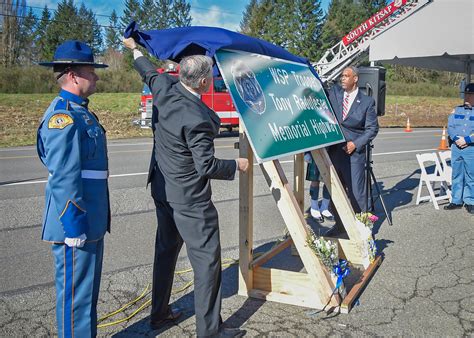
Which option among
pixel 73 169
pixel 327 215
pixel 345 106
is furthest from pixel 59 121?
pixel 327 215

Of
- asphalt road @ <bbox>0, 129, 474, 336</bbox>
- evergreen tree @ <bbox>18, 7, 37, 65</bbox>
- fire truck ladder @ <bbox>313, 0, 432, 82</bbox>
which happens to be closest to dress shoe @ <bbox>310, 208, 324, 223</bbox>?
asphalt road @ <bbox>0, 129, 474, 336</bbox>

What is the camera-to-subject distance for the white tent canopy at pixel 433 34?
27.4 ft

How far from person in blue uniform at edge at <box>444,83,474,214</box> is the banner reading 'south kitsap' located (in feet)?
11.6

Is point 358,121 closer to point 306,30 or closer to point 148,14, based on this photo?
point 306,30

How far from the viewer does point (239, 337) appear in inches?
130

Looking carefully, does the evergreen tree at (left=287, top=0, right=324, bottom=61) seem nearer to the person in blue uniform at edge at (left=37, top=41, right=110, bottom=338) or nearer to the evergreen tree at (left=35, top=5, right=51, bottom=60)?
the evergreen tree at (left=35, top=5, right=51, bottom=60)

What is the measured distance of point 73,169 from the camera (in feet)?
8.32

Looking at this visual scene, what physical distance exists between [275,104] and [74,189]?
1748 mm

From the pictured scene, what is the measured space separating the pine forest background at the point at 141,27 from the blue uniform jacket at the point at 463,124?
2950 cm

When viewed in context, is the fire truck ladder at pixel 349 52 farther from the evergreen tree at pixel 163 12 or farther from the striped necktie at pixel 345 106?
the evergreen tree at pixel 163 12

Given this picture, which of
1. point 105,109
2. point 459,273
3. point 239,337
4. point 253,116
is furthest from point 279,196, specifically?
point 105,109

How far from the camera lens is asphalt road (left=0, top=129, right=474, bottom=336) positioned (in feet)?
11.7

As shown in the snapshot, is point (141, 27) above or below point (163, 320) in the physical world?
above

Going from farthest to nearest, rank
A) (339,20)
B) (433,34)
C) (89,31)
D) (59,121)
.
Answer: (339,20)
(89,31)
(433,34)
(59,121)
